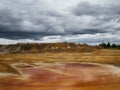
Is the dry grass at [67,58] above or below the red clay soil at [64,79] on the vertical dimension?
above

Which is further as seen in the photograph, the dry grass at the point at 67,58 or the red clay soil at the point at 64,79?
the dry grass at the point at 67,58

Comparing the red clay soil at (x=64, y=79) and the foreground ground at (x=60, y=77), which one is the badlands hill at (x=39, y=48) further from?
the red clay soil at (x=64, y=79)

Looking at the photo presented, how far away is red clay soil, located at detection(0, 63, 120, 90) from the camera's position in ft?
20.7

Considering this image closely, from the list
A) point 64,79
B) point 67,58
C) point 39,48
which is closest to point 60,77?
point 64,79

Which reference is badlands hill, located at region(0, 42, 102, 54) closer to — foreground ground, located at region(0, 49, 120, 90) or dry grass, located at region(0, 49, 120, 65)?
dry grass, located at region(0, 49, 120, 65)

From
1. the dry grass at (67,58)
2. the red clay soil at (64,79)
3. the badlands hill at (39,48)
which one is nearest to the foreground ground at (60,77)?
the red clay soil at (64,79)

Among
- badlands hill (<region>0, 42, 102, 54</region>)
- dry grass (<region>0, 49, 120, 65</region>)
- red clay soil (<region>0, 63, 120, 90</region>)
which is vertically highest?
badlands hill (<region>0, 42, 102, 54</region>)

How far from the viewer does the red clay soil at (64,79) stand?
20.7ft

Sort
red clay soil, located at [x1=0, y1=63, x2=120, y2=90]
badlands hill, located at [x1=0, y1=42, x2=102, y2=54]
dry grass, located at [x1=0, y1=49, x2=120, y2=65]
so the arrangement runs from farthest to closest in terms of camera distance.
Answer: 1. badlands hill, located at [x1=0, y1=42, x2=102, y2=54]
2. dry grass, located at [x1=0, y1=49, x2=120, y2=65]
3. red clay soil, located at [x1=0, y1=63, x2=120, y2=90]

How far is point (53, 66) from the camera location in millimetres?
8102

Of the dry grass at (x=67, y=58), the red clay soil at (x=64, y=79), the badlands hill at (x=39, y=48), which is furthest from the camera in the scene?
the badlands hill at (x=39, y=48)

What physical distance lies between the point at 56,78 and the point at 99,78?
1181 mm

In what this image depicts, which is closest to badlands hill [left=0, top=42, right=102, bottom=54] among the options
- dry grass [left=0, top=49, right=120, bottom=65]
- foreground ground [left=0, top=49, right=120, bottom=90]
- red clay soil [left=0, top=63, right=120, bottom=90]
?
dry grass [left=0, top=49, right=120, bottom=65]

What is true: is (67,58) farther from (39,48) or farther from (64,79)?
(39,48)
